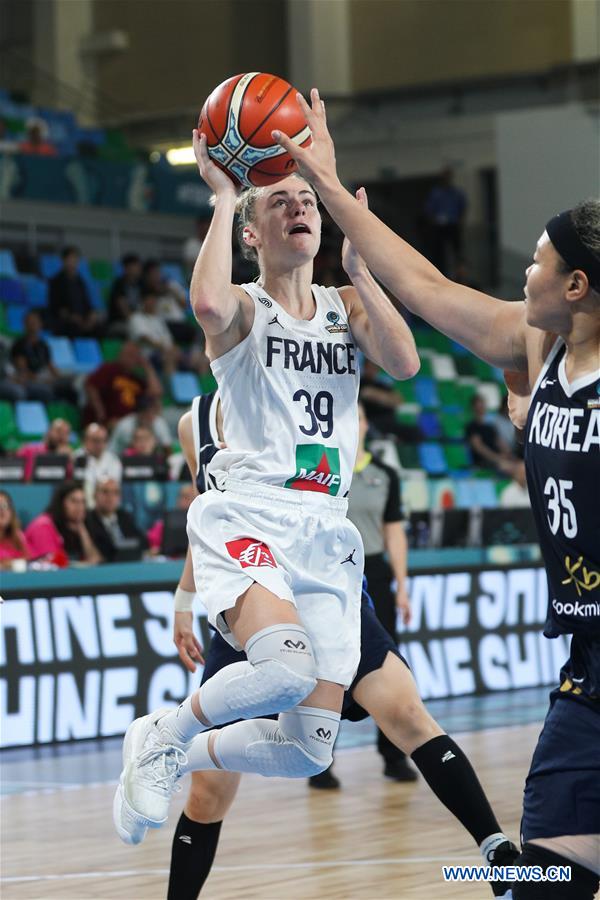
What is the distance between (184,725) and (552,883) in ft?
5.02

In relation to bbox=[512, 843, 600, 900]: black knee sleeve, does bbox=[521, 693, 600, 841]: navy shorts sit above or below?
above

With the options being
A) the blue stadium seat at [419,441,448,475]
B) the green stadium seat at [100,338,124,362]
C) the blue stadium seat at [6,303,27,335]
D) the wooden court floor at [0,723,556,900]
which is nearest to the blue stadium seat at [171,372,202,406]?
the green stadium seat at [100,338,124,362]

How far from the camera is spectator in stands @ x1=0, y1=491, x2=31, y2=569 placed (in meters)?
9.59

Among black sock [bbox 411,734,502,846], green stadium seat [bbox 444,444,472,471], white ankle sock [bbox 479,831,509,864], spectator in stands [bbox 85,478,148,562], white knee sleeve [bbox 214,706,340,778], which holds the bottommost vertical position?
green stadium seat [bbox 444,444,472,471]

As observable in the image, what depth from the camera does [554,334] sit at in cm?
317

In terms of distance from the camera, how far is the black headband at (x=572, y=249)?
2969 mm

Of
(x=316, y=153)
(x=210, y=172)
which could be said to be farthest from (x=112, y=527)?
(x=316, y=153)

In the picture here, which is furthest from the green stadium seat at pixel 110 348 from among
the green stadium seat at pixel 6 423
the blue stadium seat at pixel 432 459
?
the blue stadium seat at pixel 432 459

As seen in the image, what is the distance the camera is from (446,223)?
20750 mm

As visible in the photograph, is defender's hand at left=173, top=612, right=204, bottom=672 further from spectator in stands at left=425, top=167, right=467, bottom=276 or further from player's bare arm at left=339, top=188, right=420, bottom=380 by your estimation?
spectator in stands at left=425, top=167, right=467, bottom=276

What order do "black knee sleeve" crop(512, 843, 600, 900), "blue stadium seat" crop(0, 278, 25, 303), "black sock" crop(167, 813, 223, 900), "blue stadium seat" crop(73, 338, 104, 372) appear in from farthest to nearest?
"blue stadium seat" crop(0, 278, 25, 303) < "blue stadium seat" crop(73, 338, 104, 372) < "black sock" crop(167, 813, 223, 900) < "black knee sleeve" crop(512, 843, 600, 900)

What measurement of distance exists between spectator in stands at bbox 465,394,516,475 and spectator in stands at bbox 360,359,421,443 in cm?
65

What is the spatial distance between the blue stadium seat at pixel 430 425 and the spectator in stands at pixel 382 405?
1.43 feet

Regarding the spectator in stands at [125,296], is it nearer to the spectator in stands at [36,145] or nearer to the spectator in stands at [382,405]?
the spectator in stands at [36,145]
